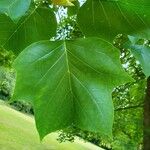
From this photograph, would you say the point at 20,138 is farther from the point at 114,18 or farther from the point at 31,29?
the point at 114,18

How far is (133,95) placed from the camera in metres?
8.65

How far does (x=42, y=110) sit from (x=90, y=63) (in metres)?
0.09

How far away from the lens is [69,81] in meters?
0.59

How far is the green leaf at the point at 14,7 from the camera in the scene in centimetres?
47

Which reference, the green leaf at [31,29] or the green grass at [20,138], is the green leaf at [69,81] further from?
the green grass at [20,138]

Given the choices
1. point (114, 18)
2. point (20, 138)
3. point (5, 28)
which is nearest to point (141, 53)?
point (114, 18)

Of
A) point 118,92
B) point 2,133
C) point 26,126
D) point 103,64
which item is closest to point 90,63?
point 103,64

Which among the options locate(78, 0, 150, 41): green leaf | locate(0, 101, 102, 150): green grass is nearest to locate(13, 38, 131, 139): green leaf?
locate(78, 0, 150, 41): green leaf

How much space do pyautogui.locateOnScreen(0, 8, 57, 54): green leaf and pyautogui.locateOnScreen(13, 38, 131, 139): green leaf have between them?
0.09 metres

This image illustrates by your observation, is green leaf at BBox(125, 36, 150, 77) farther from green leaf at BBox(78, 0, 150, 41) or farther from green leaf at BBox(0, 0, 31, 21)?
green leaf at BBox(0, 0, 31, 21)

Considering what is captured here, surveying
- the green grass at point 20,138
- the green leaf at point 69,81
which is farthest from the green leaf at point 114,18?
the green grass at point 20,138

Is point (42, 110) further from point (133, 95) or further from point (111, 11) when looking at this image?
point (133, 95)

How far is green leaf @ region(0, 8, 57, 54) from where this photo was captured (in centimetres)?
66

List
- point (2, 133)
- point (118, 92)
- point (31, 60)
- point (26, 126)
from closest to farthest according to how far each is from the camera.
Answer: point (31, 60) → point (118, 92) → point (2, 133) → point (26, 126)
